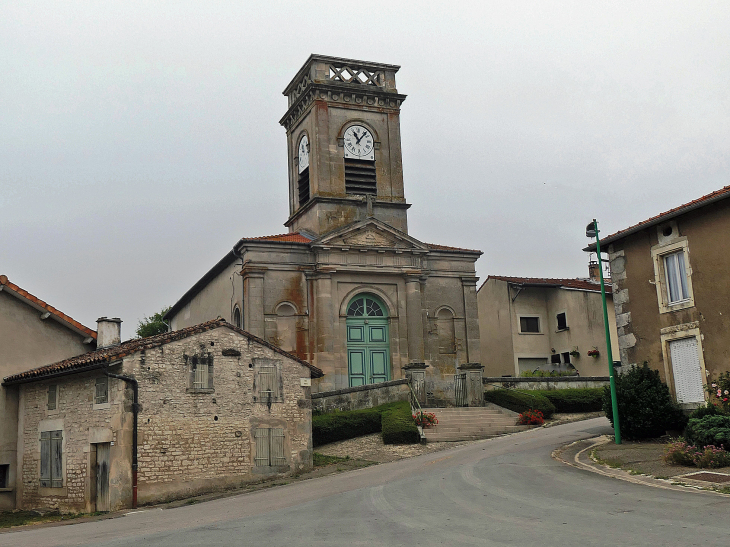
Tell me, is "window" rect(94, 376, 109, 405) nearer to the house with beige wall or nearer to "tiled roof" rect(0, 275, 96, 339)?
"tiled roof" rect(0, 275, 96, 339)

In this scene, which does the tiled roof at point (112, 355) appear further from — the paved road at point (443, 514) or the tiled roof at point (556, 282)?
the tiled roof at point (556, 282)

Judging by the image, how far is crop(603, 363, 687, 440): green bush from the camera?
18.0 meters

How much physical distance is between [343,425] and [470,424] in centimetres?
388

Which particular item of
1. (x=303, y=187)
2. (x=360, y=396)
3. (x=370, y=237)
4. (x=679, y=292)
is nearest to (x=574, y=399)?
(x=360, y=396)

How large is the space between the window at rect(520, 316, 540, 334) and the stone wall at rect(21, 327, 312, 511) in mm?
19530

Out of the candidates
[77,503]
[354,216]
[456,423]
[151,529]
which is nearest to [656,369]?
[456,423]

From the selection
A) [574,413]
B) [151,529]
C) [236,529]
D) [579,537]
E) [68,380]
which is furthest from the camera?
[574,413]

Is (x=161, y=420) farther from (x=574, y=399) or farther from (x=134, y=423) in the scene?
(x=574, y=399)

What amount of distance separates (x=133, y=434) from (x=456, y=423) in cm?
987

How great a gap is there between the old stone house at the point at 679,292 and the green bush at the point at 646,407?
308 mm

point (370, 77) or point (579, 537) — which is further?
point (370, 77)

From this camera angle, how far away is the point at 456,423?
23.5 meters

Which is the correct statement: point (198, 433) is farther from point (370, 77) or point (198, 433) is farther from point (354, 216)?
point (370, 77)

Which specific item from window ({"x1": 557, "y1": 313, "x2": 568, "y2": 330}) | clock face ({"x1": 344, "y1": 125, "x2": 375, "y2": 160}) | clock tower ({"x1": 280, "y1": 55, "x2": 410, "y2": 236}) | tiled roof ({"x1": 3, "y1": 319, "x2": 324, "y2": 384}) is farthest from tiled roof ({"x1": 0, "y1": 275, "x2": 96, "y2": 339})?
window ({"x1": 557, "y1": 313, "x2": 568, "y2": 330})
